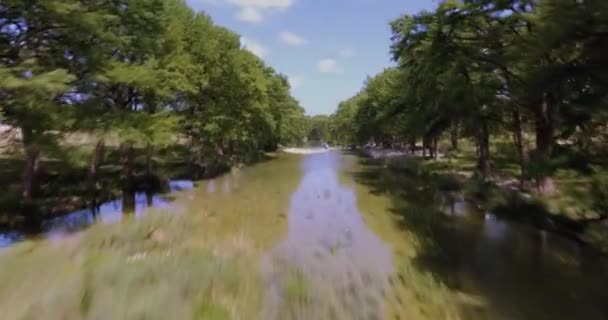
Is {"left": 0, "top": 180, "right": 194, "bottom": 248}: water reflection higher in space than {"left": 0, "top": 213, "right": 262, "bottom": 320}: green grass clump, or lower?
lower

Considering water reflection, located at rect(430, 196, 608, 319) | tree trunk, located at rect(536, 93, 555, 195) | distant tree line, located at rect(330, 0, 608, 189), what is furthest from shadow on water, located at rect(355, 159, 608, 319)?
tree trunk, located at rect(536, 93, 555, 195)

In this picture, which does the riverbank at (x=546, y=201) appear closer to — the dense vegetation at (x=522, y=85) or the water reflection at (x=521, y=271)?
the dense vegetation at (x=522, y=85)

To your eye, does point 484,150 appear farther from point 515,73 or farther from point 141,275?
point 141,275

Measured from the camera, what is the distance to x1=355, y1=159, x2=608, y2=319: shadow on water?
28.4 ft

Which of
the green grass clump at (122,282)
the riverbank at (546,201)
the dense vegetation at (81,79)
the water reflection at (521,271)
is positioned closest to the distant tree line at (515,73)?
the riverbank at (546,201)

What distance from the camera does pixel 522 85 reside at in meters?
14.4

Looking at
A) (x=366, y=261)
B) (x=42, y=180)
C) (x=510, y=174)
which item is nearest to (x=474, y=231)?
(x=366, y=261)

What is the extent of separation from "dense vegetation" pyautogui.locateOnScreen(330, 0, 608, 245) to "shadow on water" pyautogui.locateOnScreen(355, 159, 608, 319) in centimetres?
157

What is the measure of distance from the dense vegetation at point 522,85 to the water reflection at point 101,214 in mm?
12096

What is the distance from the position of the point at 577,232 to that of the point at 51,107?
55.4ft

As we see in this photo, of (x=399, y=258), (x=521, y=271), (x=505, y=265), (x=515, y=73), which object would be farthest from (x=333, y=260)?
(x=515, y=73)

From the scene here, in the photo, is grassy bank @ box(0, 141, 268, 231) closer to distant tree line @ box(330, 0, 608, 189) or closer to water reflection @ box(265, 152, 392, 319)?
water reflection @ box(265, 152, 392, 319)

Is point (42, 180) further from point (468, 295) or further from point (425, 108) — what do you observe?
point (425, 108)

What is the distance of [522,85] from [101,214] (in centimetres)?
1620
